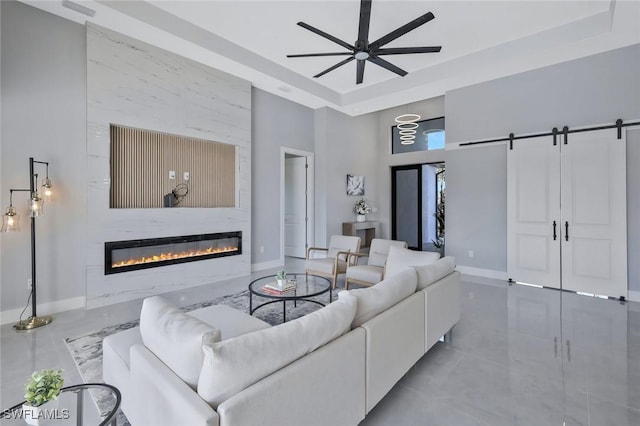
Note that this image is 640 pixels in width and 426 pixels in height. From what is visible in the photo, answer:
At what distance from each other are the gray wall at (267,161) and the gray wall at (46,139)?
106 inches

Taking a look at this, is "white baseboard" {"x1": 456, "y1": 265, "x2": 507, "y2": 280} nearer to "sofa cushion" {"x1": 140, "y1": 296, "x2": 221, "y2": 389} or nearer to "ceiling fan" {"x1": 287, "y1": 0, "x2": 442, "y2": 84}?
"ceiling fan" {"x1": 287, "y1": 0, "x2": 442, "y2": 84}

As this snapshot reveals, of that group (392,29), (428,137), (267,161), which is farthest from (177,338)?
(428,137)

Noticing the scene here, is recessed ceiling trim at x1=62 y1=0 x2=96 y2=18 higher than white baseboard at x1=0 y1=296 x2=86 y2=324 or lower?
higher

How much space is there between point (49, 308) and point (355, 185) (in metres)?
6.12

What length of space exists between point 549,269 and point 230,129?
5.70m

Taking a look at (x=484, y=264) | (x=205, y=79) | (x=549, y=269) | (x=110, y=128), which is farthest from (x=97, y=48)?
(x=549, y=269)

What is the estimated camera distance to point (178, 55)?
14.6ft

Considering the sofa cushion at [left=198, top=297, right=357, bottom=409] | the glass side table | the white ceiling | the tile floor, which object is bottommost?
the tile floor

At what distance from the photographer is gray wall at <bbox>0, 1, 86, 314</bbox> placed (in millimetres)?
3209

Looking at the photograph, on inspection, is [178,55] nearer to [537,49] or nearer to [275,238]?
[275,238]

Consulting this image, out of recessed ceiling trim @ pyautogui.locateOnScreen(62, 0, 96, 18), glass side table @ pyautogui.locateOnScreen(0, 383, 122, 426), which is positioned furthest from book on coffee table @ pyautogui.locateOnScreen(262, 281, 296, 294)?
recessed ceiling trim @ pyautogui.locateOnScreen(62, 0, 96, 18)

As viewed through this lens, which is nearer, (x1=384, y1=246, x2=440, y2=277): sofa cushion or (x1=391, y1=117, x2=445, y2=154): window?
(x1=384, y1=246, x2=440, y2=277): sofa cushion

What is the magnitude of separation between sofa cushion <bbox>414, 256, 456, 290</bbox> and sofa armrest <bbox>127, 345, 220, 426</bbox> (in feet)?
6.10

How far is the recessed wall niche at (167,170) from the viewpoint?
412cm
